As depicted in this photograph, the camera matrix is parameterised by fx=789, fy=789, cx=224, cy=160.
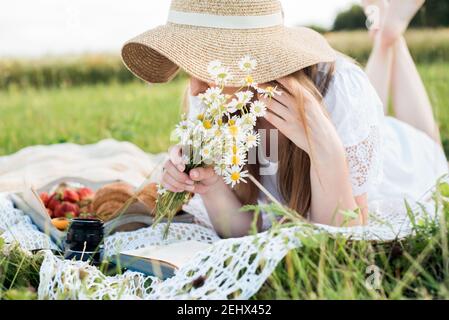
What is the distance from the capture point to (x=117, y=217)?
3.13 meters

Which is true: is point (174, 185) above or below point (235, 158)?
below

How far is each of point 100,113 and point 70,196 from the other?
134 inches

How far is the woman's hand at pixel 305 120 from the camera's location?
254 cm

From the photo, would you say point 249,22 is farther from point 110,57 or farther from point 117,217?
point 110,57

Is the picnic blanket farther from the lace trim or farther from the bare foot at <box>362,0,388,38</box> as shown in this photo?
the bare foot at <box>362,0,388,38</box>

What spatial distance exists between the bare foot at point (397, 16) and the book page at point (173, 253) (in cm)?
189

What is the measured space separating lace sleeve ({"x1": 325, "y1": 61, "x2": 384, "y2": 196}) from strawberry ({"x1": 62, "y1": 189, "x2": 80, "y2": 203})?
4.25ft

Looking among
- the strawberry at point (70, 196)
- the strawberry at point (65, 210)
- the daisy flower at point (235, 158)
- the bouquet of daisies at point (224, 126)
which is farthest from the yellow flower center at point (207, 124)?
the strawberry at point (70, 196)

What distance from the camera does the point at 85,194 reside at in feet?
11.9

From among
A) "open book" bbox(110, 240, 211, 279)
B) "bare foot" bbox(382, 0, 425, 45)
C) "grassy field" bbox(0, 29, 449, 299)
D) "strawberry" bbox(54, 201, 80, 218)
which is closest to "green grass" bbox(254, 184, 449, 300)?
"grassy field" bbox(0, 29, 449, 299)

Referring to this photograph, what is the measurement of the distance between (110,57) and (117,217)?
8396 millimetres

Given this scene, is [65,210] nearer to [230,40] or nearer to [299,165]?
[299,165]

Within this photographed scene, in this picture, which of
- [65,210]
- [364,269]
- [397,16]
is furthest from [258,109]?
[397,16]

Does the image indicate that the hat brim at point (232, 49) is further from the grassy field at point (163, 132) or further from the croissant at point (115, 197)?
the croissant at point (115, 197)
